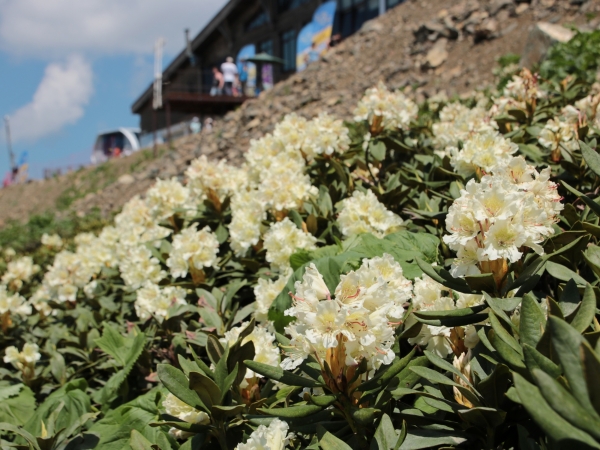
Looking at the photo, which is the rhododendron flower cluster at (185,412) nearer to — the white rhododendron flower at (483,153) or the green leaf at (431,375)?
the green leaf at (431,375)

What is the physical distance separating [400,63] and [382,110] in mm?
7176

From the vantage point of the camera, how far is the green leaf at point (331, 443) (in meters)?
1.10

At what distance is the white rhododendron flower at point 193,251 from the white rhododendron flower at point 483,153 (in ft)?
3.53

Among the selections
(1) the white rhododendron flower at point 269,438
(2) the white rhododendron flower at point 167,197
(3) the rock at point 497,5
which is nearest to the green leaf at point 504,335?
(1) the white rhododendron flower at point 269,438

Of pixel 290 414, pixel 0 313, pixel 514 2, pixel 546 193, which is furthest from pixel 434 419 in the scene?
pixel 514 2

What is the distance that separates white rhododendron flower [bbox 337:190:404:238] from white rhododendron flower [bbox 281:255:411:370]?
0.77 metres

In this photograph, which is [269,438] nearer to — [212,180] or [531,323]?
[531,323]

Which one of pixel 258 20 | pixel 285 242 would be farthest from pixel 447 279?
pixel 258 20

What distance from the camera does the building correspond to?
55.7ft

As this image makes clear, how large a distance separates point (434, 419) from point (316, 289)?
1.29 feet

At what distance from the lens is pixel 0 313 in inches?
115

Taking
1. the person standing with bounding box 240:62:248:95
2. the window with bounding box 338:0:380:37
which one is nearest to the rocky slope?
the window with bounding box 338:0:380:37

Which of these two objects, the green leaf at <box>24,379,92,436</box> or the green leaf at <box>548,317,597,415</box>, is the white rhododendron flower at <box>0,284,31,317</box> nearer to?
the green leaf at <box>24,379,92,436</box>

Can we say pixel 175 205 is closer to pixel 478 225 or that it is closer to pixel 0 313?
pixel 0 313
